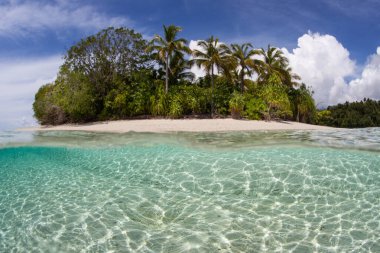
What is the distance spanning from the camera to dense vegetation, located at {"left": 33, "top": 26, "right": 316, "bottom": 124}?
28188 millimetres

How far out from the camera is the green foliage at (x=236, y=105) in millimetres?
27078

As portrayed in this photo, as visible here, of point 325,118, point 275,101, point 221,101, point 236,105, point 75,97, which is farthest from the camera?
point 325,118

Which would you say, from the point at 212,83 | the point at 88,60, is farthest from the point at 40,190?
the point at 88,60

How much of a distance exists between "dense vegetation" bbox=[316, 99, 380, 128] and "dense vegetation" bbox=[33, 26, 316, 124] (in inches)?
627

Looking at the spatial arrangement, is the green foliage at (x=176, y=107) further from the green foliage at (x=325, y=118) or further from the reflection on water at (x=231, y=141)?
the green foliage at (x=325, y=118)

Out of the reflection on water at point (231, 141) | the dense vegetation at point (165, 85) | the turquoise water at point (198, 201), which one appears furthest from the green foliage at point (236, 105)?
the turquoise water at point (198, 201)

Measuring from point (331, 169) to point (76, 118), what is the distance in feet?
90.8

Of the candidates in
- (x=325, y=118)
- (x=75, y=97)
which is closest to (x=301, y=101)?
(x=325, y=118)

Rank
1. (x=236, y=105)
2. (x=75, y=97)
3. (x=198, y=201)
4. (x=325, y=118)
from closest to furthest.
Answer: (x=198, y=201)
(x=236, y=105)
(x=75, y=97)
(x=325, y=118)

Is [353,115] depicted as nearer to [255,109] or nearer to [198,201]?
[255,109]

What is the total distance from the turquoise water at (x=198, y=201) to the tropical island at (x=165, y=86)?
16.9 meters

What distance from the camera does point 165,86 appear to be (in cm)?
3086

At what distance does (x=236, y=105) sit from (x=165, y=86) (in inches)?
325

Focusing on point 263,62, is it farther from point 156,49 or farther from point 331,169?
point 331,169
